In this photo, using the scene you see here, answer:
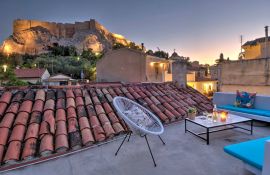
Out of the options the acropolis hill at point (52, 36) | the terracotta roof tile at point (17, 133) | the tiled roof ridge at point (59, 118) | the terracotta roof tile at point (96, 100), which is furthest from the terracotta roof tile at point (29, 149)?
the acropolis hill at point (52, 36)

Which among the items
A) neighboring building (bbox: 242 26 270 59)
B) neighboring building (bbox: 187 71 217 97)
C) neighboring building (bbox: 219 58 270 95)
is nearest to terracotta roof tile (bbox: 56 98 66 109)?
neighboring building (bbox: 219 58 270 95)

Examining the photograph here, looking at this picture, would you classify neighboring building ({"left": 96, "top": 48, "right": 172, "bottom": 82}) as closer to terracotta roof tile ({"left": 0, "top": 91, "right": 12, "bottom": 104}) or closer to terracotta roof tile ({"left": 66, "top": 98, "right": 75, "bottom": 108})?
terracotta roof tile ({"left": 66, "top": 98, "right": 75, "bottom": 108})

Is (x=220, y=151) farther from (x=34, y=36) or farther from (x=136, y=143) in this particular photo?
(x=34, y=36)

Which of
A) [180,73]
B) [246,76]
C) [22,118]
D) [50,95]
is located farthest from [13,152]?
[246,76]

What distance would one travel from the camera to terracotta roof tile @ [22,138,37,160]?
7.42 ft

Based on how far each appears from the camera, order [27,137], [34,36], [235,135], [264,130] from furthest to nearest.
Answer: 1. [34,36]
2. [264,130]
3. [235,135]
4. [27,137]

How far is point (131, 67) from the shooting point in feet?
47.1

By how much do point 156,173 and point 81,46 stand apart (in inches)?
2602

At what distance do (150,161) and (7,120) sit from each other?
2326 millimetres

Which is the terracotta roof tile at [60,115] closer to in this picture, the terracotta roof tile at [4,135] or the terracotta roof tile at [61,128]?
the terracotta roof tile at [61,128]

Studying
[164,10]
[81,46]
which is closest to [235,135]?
[164,10]

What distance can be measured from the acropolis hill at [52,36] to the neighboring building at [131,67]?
45986mm

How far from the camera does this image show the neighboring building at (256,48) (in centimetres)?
1385

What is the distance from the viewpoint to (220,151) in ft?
9.02
